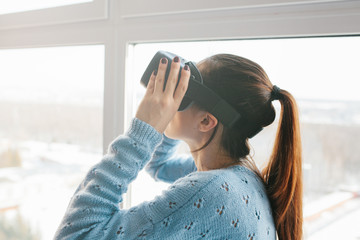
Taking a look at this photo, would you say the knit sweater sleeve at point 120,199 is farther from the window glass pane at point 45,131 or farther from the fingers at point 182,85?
the window glass pane at point 45,131

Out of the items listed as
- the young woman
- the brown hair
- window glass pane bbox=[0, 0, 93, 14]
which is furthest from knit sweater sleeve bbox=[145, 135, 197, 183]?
window glass pane bbox=[0, 0, 93, 14]

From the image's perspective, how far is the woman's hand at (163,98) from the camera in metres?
0.68

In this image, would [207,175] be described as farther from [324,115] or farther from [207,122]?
[324,115]

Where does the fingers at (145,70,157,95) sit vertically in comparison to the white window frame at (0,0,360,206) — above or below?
below

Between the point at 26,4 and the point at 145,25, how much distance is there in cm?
61

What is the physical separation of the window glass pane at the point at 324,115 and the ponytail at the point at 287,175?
0.46 ft

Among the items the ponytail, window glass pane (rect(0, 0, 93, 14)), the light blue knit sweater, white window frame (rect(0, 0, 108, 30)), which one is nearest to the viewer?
the light blue knit sweater

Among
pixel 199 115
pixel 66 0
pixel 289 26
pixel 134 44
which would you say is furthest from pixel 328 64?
pixel 66 0

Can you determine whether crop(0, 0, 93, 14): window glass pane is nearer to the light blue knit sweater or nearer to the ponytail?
the light blue knit sweater

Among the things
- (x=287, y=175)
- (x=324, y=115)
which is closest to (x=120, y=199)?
(x=287, y=175)

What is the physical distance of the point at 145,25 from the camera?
100 cm

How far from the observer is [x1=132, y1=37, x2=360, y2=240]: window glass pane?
799mm

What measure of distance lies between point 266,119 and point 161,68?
0.28 m

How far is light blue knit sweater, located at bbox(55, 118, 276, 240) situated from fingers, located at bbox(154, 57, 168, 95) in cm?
8
